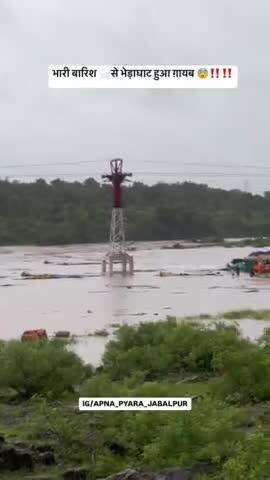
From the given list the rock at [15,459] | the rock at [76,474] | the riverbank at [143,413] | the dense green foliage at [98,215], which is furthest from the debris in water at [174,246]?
the rock at [76,474]

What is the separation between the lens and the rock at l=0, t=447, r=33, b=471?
5820 millimetres

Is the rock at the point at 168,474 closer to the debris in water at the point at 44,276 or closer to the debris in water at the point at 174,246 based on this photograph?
the debris in water at the point at 44,276

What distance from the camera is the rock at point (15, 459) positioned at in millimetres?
5820

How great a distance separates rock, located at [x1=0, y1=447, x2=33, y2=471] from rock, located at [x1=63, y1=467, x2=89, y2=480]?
1.17ft

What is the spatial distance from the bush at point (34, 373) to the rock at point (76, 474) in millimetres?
2826

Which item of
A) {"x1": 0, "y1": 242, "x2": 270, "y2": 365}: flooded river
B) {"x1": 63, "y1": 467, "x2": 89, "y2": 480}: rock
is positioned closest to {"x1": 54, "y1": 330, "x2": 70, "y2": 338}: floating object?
{"x1": 0, "y1": 242, "x2": 270, "y2": 365}: flooded river

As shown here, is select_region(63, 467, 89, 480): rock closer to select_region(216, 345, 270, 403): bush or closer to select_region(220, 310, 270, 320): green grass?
select_region(216, 345, 270, 403): bush

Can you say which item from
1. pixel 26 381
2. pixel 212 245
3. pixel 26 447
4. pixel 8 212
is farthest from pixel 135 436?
pixel 212 245

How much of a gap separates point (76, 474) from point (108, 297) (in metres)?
22.2

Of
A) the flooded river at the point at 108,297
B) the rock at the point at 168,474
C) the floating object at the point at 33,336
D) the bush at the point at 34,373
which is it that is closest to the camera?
the rock at the point at 168,474

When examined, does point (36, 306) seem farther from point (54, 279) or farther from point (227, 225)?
point (227, 225)

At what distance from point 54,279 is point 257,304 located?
15.7 meters

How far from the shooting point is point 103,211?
53062mm

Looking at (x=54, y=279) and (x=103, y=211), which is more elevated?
(x=103, y=211)
